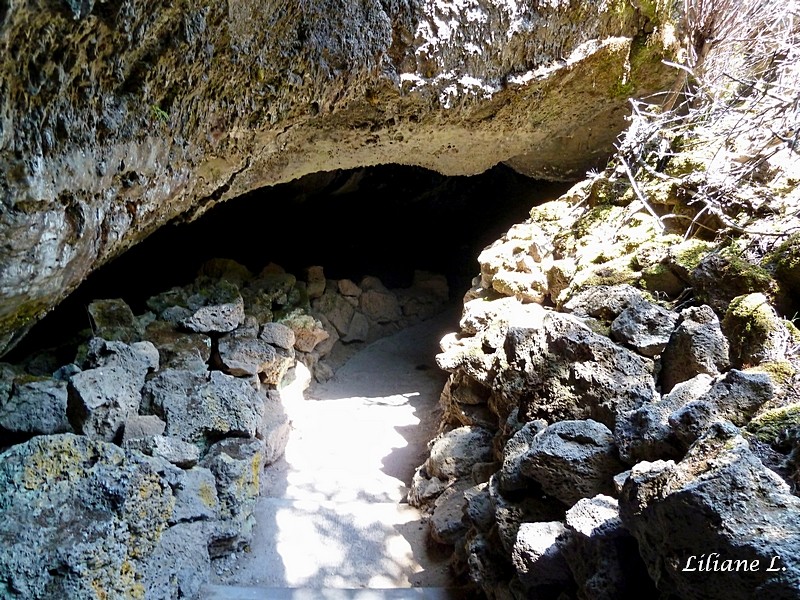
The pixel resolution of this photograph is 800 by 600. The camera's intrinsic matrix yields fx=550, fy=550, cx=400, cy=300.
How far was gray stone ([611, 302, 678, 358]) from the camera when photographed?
82.5 inches

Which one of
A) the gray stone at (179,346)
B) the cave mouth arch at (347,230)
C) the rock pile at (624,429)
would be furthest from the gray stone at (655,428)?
the cave mouth arch at (347,230)

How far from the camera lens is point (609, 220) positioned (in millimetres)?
2982

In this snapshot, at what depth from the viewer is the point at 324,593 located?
2.22 meters

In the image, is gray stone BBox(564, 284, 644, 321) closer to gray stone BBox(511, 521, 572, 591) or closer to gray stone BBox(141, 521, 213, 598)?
gray stone BBox(511, 521, 572, 591)

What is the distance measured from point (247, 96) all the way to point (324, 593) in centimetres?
199

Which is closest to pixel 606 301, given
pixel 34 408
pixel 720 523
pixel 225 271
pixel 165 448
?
pixel 720 523

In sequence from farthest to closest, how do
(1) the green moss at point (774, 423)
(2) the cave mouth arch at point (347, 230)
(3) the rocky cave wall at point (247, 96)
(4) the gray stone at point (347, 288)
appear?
(4) the gray stone at point (347, 288) → (2) the cave mouth arch at point (347, 230) → (3) the rocky cave wall at point (247, 96) → (1) the green moss at point (774, 423)

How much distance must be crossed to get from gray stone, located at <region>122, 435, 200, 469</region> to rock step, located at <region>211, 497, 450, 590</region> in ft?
1.65

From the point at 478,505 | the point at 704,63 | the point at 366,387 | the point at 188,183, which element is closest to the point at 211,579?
the point at 478,505

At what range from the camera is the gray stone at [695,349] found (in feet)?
6.10

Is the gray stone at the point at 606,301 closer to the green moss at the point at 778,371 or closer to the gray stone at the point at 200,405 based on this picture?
the green moss at the point at 778,371

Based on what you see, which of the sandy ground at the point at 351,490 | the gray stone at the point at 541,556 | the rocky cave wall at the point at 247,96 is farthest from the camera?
the sandy ground at the point at 351,490

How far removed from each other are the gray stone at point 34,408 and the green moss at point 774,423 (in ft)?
8.85

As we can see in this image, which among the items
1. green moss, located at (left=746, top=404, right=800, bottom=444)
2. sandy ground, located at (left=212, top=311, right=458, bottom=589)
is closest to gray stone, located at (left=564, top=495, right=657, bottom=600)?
green moss, located at (left=746, top=404, right=800, bottom=444)
